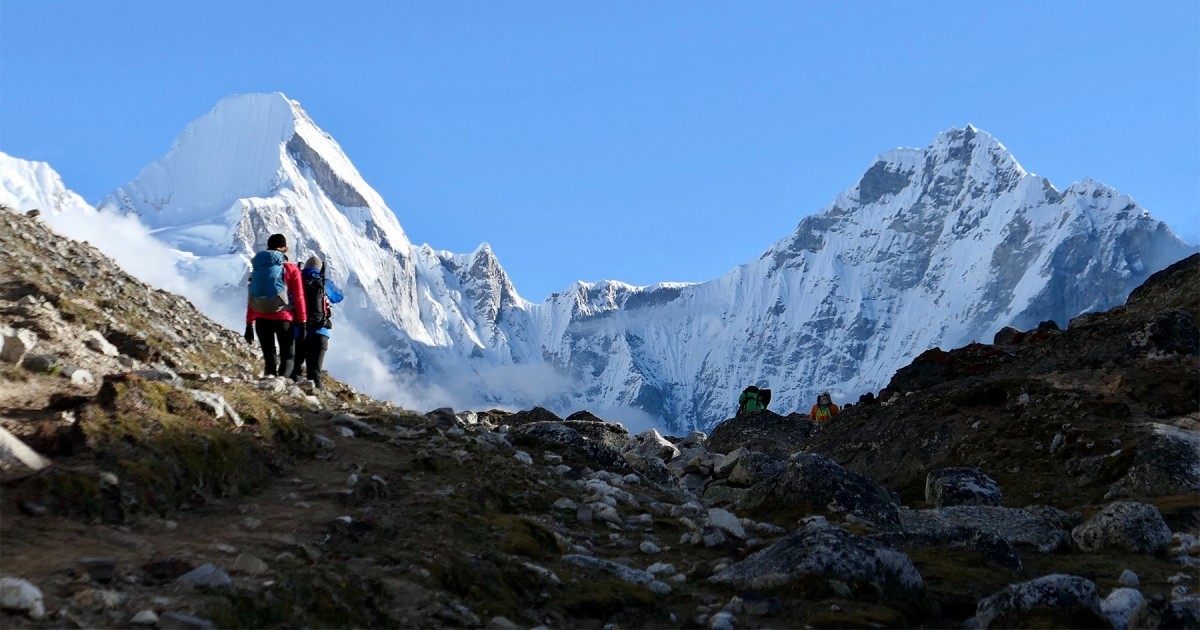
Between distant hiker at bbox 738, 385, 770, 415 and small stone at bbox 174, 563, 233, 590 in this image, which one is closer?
small stone at bbox 174, 563, 233, 590

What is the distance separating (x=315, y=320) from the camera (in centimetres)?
1853

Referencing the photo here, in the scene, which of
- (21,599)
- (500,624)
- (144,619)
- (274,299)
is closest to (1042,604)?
(500,624)

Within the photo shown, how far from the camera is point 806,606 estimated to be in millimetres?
9164

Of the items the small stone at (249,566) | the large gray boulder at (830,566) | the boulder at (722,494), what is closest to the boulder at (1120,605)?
the large gray boulder at (830,566)

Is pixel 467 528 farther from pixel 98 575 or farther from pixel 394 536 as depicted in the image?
pixel 98 575

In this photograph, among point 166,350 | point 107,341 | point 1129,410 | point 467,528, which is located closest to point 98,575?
point 467,528

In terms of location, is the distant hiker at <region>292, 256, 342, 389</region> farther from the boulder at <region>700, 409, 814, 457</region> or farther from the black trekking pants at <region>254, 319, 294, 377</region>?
the boulder at <region>700, 409, 814, 457</region>

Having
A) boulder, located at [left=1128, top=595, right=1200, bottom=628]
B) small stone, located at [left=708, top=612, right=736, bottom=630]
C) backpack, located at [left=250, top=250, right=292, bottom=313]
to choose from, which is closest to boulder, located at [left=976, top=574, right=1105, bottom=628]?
boulder, located at [left=1128, top=595, right=1200, bottom=628]

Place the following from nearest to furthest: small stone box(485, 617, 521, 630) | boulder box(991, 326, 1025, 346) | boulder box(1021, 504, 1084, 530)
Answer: small stone box(485, 617, 521, 630)
boulder box(1021, 504, 1084, 530)
boulder box(991, 326, 1025, 346)

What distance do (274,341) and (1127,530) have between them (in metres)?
12.2

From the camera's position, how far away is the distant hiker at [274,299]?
16.6 metres

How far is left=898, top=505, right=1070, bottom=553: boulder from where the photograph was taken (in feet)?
41.0

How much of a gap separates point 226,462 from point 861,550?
19.1ft

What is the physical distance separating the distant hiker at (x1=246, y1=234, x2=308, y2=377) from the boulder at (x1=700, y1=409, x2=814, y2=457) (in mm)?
17995
